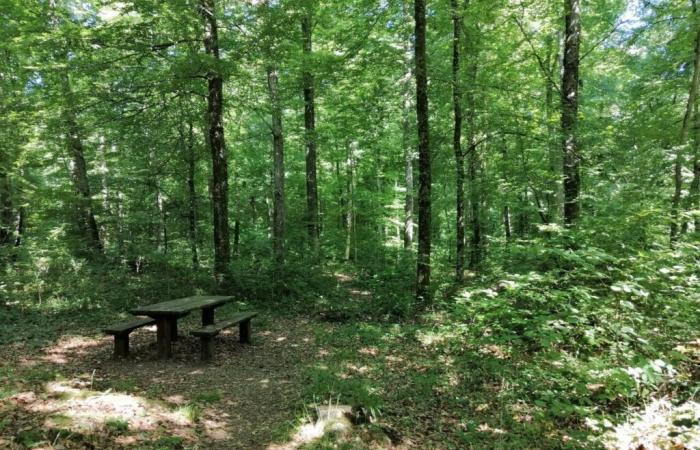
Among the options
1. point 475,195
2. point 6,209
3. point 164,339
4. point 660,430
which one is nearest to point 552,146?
point 475,195

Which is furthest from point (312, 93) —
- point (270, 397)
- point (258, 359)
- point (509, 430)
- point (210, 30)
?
point (509, 430)

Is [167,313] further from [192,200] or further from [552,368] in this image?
[192,200]

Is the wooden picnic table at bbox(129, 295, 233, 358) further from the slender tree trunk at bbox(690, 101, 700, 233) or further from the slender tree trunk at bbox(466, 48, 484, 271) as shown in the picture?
the slender tree trunk at bbox(690, 101, 700, 233)

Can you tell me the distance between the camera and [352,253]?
17.9m

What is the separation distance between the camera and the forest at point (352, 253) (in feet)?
14.1

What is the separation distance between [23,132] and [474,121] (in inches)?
483

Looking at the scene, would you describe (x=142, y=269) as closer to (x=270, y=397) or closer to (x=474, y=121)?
(x=270, y=397)

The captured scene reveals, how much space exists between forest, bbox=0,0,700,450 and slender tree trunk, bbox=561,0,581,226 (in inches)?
1.9

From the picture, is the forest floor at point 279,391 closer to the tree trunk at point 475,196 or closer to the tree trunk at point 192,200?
the tree trunk at point 192,200

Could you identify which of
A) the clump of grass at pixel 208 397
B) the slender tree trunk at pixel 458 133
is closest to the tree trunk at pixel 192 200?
the clump of grass at pixel 208 397

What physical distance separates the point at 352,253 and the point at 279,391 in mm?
12491

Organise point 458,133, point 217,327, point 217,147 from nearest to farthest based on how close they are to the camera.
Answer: point 217,327 < point 217,147 < point 458,133

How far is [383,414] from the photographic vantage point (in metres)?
4.68

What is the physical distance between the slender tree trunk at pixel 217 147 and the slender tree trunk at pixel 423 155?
4.78m
